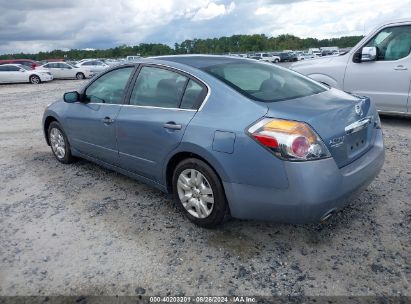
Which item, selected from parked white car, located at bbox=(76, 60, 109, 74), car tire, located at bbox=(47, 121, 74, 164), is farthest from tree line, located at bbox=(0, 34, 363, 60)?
car tire, located at bbox=(47, 121, 74, 164)

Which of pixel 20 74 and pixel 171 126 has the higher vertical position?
pixel 171 126

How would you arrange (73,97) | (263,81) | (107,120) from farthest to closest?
(73,97) < (107,120) < (263,81)

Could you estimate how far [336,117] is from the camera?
2.77 meters

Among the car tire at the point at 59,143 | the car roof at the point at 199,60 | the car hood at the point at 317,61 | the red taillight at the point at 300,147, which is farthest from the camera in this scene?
the car hood at the point at 317,61

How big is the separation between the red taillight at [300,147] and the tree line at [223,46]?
3562 inches

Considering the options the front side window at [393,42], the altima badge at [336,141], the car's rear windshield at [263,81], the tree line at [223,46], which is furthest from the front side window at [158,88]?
the tree line at [223,46]

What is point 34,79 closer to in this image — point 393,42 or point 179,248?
point 393,42

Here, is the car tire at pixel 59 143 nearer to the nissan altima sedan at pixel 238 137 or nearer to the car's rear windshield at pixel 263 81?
the nissan altima sedan at pixel 238 137

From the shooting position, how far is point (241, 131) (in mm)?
2676

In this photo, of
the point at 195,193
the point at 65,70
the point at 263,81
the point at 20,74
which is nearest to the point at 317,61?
the point at 263,81

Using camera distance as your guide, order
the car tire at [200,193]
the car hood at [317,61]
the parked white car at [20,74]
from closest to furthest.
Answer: the car tire at [200,193]
the car hood at [317,61]
the parked white car at [20,74]

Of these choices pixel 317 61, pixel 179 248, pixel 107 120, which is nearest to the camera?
pixel 179 248

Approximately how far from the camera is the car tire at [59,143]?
4941mm

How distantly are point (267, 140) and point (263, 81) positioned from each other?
956mm
